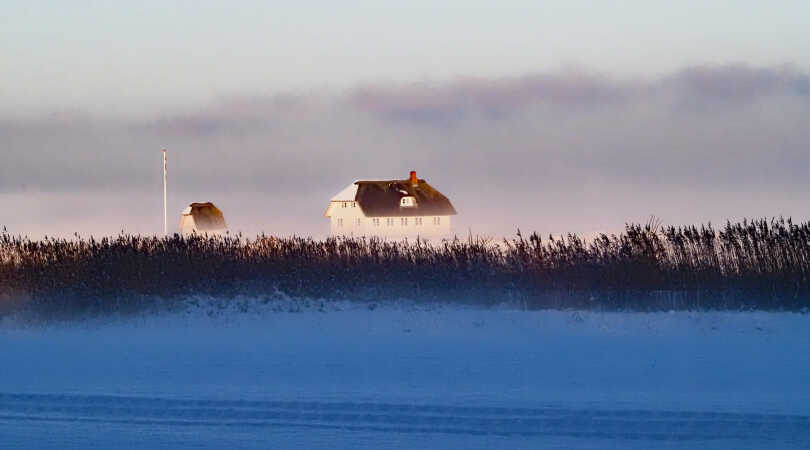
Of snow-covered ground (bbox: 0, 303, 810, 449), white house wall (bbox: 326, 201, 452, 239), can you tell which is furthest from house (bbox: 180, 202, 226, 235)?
snow-covered ground (bbox: 0, 303, 810, 449)

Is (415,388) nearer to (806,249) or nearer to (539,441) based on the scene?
(539,441)

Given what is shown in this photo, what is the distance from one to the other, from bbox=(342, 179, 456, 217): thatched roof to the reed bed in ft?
139

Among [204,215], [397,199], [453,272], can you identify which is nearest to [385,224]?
[397,199]

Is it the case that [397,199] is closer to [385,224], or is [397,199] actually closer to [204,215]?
[385,224]

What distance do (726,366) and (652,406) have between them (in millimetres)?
2594

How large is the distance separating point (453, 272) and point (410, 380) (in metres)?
6.62

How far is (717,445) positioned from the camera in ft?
20.4

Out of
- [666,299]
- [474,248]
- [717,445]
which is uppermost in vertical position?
[474,248]

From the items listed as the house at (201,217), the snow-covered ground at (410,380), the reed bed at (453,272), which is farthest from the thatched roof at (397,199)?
the snow-covered ground at (410,380)

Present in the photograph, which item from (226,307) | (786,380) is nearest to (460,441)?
(786,380)

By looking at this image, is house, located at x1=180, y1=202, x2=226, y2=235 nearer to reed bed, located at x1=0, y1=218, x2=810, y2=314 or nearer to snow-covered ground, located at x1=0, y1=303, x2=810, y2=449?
reed bed, located at x1=0, y1=218, x2=810, y2=314

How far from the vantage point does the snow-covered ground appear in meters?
6.62

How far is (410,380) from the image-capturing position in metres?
8.82

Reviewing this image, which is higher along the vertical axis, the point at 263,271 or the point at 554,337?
the point at 263,271
